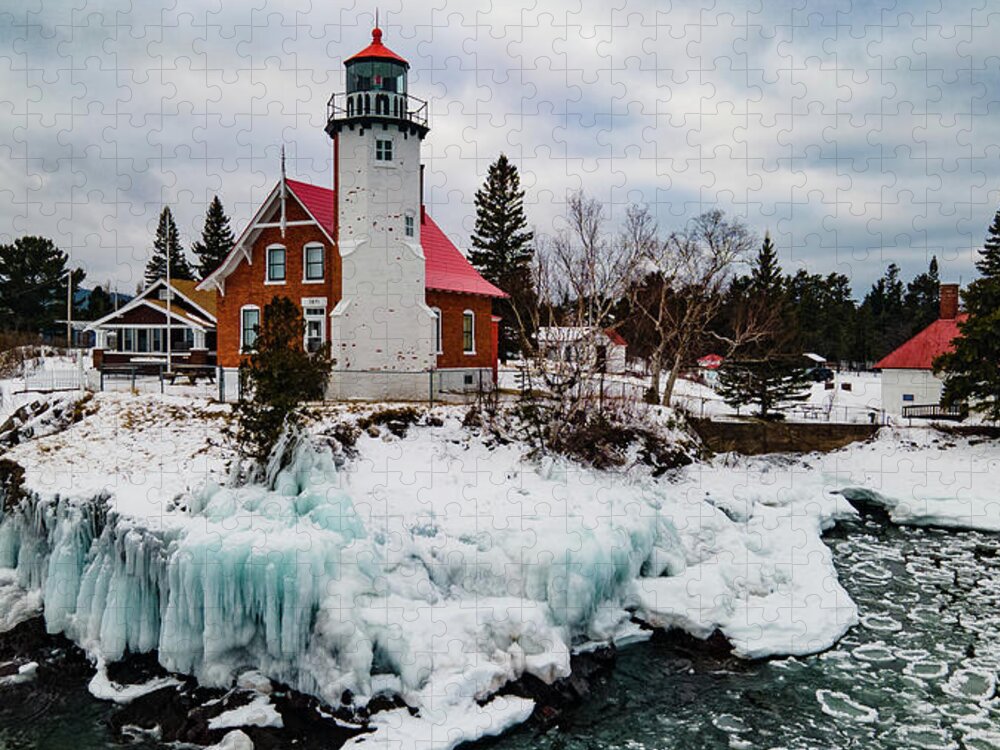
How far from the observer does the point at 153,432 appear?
17.6 meters

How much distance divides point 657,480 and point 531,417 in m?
3.88

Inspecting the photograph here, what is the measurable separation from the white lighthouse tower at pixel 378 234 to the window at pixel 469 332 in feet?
13.3

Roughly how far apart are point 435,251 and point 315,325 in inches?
240

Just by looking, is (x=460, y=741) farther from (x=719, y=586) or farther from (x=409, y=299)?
(x=409, y=299)

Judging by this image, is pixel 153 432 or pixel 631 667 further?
pixel 153 432

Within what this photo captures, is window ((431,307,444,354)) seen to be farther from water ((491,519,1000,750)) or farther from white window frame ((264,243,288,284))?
water ((491,519,1000,750))

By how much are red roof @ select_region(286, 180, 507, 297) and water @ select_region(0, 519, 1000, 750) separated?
1670cm

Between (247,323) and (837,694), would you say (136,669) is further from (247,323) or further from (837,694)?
(247,323)

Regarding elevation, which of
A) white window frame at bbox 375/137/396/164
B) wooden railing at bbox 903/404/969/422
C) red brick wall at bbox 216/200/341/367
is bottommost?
wooden railing at bbox 903/404/969/422

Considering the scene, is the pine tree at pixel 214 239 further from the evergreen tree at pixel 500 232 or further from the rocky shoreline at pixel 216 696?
the rocky shoreline at pixel 216 696

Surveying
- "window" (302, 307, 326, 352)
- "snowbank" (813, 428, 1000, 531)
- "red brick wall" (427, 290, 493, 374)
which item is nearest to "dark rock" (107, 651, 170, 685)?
"window" (302, 307, 326, 352)

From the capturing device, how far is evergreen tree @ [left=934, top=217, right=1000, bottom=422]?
25031 mm

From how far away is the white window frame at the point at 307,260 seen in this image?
24.7 m

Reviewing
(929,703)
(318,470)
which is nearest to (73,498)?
(318,470)
